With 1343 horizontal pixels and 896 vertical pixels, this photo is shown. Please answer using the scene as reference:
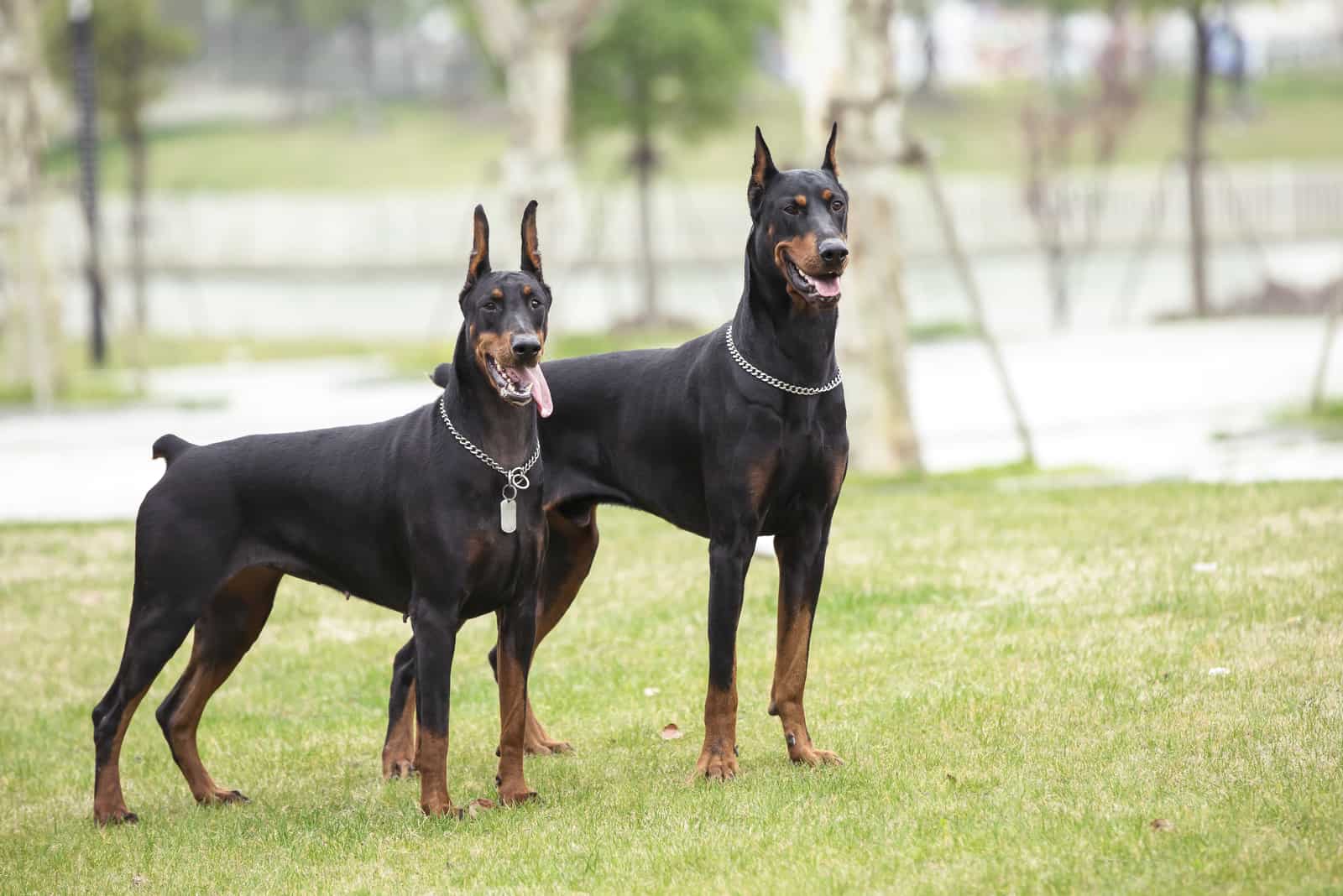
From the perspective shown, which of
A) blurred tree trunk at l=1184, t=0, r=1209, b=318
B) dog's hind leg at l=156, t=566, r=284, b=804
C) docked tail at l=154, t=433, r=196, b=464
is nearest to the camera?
docked tail at l=154, t=433, r=196, b=464

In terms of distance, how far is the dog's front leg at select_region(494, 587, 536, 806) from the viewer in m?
6.30

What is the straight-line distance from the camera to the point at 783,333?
6.35m

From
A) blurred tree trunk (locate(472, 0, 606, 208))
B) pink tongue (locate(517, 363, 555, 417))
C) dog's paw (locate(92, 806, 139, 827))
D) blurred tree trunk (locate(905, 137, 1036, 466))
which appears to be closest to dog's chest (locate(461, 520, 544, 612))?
pink tongue (locate(517, 363, 555, 417))

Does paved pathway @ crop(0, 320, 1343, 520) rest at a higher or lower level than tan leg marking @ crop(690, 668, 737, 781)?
lower

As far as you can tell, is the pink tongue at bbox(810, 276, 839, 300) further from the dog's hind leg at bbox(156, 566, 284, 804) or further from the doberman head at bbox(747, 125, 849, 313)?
the dog's hind leg at bbox(156, 566, 284, 804)

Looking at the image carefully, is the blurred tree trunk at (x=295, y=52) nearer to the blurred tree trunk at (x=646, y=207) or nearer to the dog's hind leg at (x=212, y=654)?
the blurred tree trunk at (x=646, y=207)

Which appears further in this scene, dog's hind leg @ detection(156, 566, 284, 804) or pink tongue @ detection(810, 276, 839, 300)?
dog's hind leg @ detection(156, 566, 284, 804)

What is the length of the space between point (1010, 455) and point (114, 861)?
33.9 feet

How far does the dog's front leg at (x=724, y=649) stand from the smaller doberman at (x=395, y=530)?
62 centimetres

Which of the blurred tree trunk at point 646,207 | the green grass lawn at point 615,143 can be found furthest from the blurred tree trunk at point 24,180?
the green grass lawn at point 615,143

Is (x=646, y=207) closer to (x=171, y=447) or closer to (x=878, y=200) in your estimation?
(x=878, y=200)

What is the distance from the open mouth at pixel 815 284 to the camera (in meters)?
6.07

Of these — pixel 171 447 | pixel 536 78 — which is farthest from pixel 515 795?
pixel 536 78

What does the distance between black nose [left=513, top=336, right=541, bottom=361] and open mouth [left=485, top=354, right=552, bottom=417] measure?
86mm
